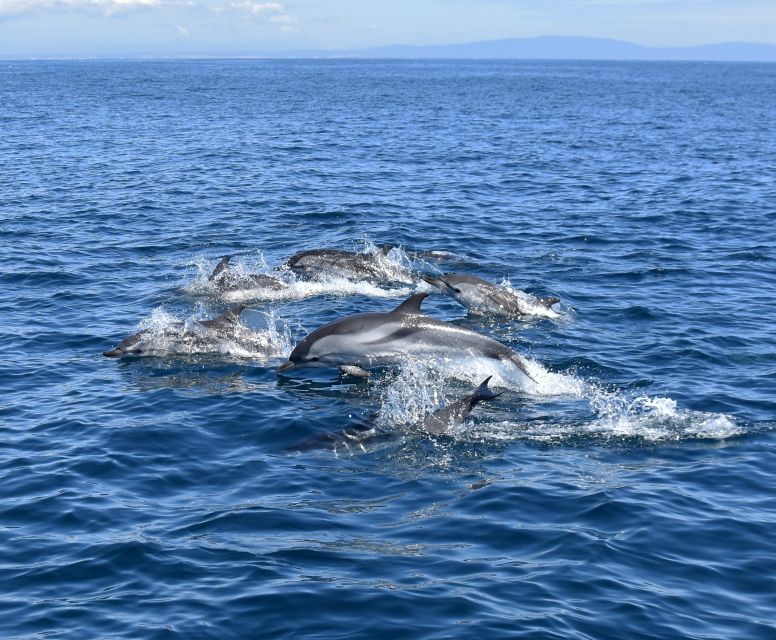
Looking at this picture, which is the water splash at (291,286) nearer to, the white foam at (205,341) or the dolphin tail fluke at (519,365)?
the white foam at (205,341)

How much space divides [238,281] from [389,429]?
9989mm

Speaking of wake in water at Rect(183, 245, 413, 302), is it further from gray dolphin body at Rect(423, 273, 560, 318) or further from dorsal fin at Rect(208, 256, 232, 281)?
gray dolphin body at Rect(423, 273, 560, 318)

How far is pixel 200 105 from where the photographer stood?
283 ft

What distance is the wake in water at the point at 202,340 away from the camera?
1917cm

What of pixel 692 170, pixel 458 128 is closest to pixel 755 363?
pixel 692 170

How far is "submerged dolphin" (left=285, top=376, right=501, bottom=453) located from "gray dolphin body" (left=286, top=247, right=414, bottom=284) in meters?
10.3

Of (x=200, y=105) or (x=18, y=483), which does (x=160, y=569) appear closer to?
(x=18, y=483)

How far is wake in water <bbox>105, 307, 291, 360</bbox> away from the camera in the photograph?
62.9 ft

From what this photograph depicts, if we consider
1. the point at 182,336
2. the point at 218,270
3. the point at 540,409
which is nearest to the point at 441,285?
the point at 218,270

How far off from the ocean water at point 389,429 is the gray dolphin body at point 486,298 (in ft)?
1.56

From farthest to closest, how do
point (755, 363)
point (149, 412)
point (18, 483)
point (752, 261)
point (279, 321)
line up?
point (752, 261)
point (279, 321)
point (755, 363)
point (149, 412)
point (18, 483)

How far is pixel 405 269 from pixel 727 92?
355 ft

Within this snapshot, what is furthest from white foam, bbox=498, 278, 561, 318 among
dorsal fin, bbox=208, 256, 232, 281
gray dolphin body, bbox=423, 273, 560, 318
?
dorsal fin, bbox=208, 256, 232, 281

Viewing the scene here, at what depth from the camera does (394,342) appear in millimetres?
17953
